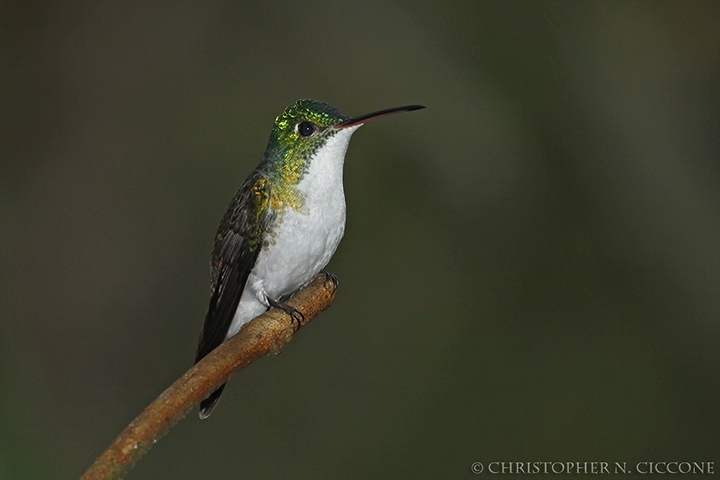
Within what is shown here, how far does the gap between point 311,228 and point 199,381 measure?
0.59m

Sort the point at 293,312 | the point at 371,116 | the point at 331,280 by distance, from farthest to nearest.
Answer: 1. the point at 331,280
2. the point at 293,312
3. the point at 371,116

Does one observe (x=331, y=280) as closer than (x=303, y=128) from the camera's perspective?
No

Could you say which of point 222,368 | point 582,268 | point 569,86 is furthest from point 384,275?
point 222,368

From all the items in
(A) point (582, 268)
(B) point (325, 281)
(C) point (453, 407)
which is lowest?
(C) point (453, 407)

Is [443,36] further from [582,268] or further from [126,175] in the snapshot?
[126,175]

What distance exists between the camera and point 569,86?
113 inches

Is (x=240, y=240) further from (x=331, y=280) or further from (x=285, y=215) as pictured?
(x=331, y=280)

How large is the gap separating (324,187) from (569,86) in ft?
4.99

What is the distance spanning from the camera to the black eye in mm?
1625

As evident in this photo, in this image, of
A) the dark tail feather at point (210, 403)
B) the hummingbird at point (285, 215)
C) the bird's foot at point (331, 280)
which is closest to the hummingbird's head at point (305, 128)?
the hummingbird at point (285, 215)

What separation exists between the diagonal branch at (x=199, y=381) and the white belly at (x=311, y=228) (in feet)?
0.27

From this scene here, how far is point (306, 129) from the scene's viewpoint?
1.63m

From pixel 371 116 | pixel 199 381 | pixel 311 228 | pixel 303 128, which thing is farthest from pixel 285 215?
pixel 199 381

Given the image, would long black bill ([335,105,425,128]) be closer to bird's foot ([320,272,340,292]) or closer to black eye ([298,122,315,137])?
black eye ([298,122,315,137])
